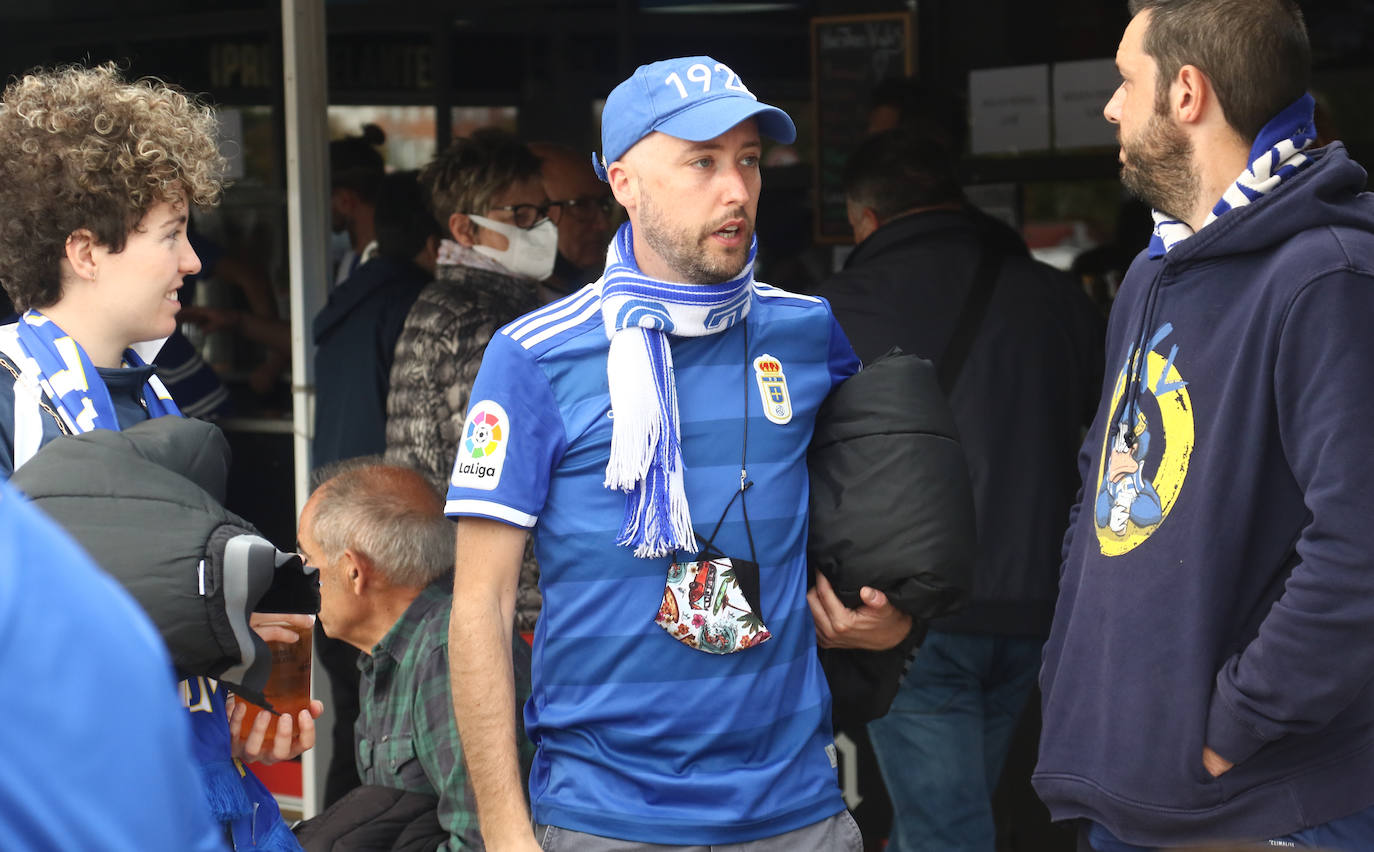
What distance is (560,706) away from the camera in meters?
2.25

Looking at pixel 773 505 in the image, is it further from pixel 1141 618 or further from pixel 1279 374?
pixel 1279 374

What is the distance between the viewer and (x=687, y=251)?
2.27 meters

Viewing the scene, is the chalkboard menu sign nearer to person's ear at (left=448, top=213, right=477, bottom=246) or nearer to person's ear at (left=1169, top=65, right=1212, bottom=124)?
person's ear at (left=448, top=213, right=477, bottom=246)

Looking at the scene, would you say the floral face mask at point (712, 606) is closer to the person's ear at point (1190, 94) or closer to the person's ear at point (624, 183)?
the person's ear at point (624, 183)

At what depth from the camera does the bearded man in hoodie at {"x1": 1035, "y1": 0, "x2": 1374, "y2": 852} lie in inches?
78.1

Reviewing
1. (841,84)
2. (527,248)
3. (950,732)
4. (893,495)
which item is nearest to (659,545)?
(893,495)

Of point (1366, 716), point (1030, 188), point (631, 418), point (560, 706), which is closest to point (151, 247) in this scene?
point (631, 418)

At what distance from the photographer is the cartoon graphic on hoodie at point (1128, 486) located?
86.7 inches

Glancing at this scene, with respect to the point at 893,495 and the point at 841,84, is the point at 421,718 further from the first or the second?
the point at 841,84

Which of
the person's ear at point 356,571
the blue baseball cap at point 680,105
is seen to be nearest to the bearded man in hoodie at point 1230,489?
the blue baseball cap at point 680,105

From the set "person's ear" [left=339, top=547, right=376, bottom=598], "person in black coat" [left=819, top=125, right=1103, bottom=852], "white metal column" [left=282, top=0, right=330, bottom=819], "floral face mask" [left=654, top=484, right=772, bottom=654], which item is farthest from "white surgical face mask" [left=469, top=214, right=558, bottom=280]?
"floral face mask" [left=654, top=484, right=772, bottom=654]

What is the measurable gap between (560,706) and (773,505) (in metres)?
0.44

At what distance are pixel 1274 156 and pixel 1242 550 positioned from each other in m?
0.58

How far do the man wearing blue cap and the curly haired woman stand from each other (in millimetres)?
424
